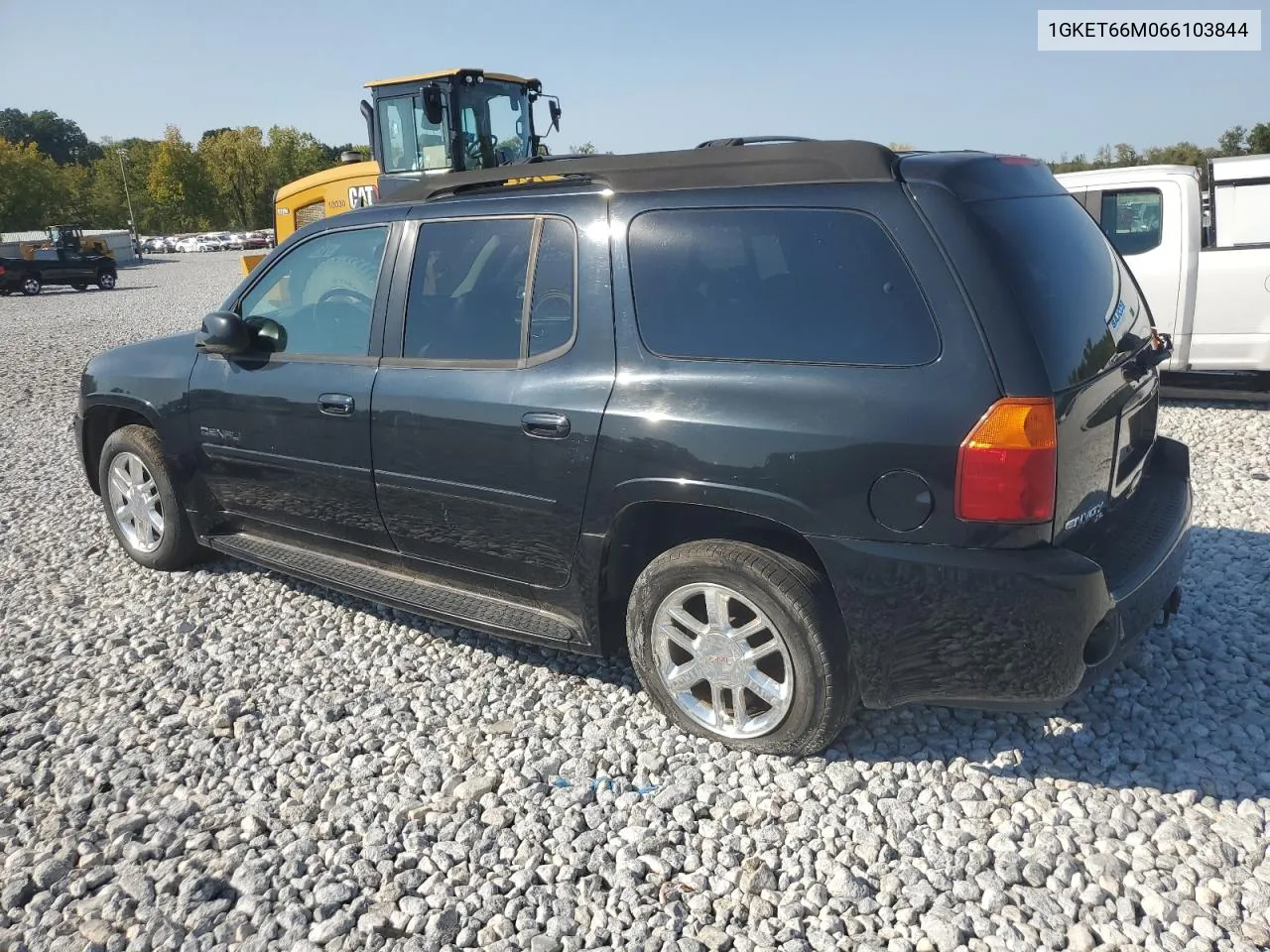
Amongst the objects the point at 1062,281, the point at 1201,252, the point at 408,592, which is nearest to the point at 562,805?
the point at 408,592

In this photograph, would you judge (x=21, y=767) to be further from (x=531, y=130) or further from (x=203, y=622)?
(x=531, y=130)

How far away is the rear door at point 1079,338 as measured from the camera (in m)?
2.67

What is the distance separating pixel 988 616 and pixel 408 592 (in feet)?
7.31

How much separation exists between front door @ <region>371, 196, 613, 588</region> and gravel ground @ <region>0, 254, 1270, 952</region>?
664 millimetres

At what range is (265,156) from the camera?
80500mm

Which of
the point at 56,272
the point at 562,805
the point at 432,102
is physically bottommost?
the point at 562,805

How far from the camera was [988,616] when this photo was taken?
267cm

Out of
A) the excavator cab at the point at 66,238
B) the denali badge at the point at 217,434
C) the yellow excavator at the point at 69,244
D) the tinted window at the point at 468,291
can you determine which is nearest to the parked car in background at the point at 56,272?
the yellow excavator at the point at 69,244

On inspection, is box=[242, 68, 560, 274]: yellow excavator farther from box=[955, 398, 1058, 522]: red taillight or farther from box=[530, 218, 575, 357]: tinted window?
box=[955, 398, 1058, 522]: red taillight

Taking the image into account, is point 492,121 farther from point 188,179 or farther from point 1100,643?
point 188,179

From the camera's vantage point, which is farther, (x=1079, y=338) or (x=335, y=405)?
(x=335, y=405)

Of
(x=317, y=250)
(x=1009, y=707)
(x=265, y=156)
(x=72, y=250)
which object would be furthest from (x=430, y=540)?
(x=265, y=156)

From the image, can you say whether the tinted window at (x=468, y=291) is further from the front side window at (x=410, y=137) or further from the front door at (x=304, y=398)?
the front side window at (x=410, y=137)

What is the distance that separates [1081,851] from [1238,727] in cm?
98
